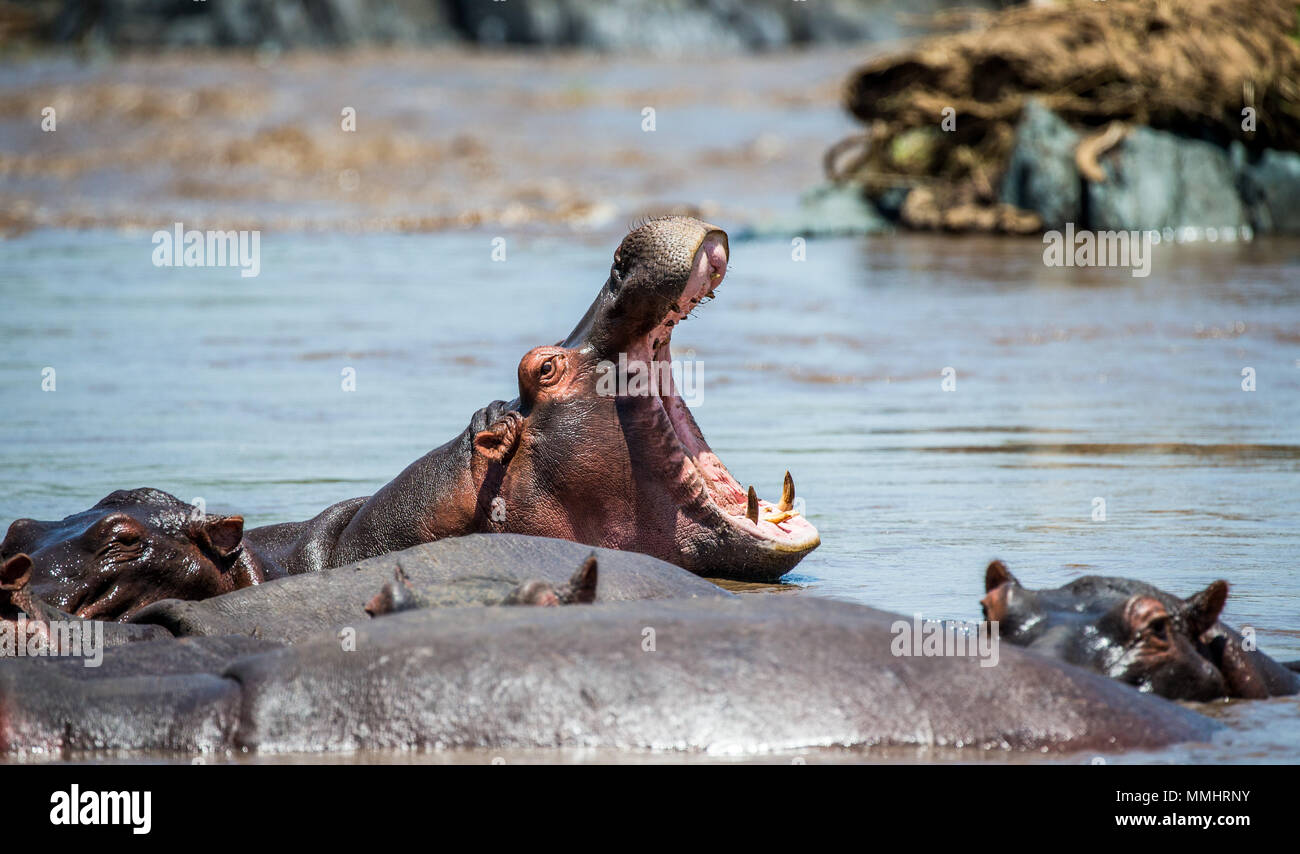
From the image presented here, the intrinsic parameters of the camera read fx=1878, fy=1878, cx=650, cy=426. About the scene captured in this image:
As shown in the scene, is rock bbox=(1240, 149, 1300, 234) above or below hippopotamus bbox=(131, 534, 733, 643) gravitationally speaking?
above

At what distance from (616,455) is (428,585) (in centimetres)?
116

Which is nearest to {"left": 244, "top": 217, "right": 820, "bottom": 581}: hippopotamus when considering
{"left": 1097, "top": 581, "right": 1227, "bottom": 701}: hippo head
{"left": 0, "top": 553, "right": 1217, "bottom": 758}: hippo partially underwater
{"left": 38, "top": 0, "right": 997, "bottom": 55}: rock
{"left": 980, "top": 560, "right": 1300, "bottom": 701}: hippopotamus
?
{"left": 980, "top": 560, "right": 1300, "bottom": 701}: hippopotamus

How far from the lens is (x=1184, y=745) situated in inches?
153

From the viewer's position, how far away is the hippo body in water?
548 cm

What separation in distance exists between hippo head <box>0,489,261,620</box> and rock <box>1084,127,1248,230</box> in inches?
479

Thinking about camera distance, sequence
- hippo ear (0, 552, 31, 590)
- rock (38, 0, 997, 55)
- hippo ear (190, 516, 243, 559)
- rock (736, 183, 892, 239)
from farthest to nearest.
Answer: rock (38, 0, 997, 55) → rock (736, 183, 892, 239) → hippo ear (190, 516, 243, 559) → hippo ear (0, 552, 31, 590)

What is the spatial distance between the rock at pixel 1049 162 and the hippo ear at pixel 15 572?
1305 centimetres

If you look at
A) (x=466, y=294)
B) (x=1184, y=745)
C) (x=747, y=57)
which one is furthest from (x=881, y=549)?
(x=747, y=57)

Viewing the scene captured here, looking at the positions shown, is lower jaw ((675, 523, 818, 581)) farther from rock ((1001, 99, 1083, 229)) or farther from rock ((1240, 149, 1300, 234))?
rock ((1240, 149, 1300, 234))

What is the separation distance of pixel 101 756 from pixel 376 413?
5440mm

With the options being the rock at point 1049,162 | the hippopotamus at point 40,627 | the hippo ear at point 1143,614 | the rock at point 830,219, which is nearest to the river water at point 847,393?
the hippo ear at point 1143,614

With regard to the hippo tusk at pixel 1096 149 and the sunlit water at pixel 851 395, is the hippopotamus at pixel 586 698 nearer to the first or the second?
the sunlit water at pixel 851 395

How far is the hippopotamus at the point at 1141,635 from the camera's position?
422 cm

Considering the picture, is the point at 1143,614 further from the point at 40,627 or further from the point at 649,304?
the point at 40,627
